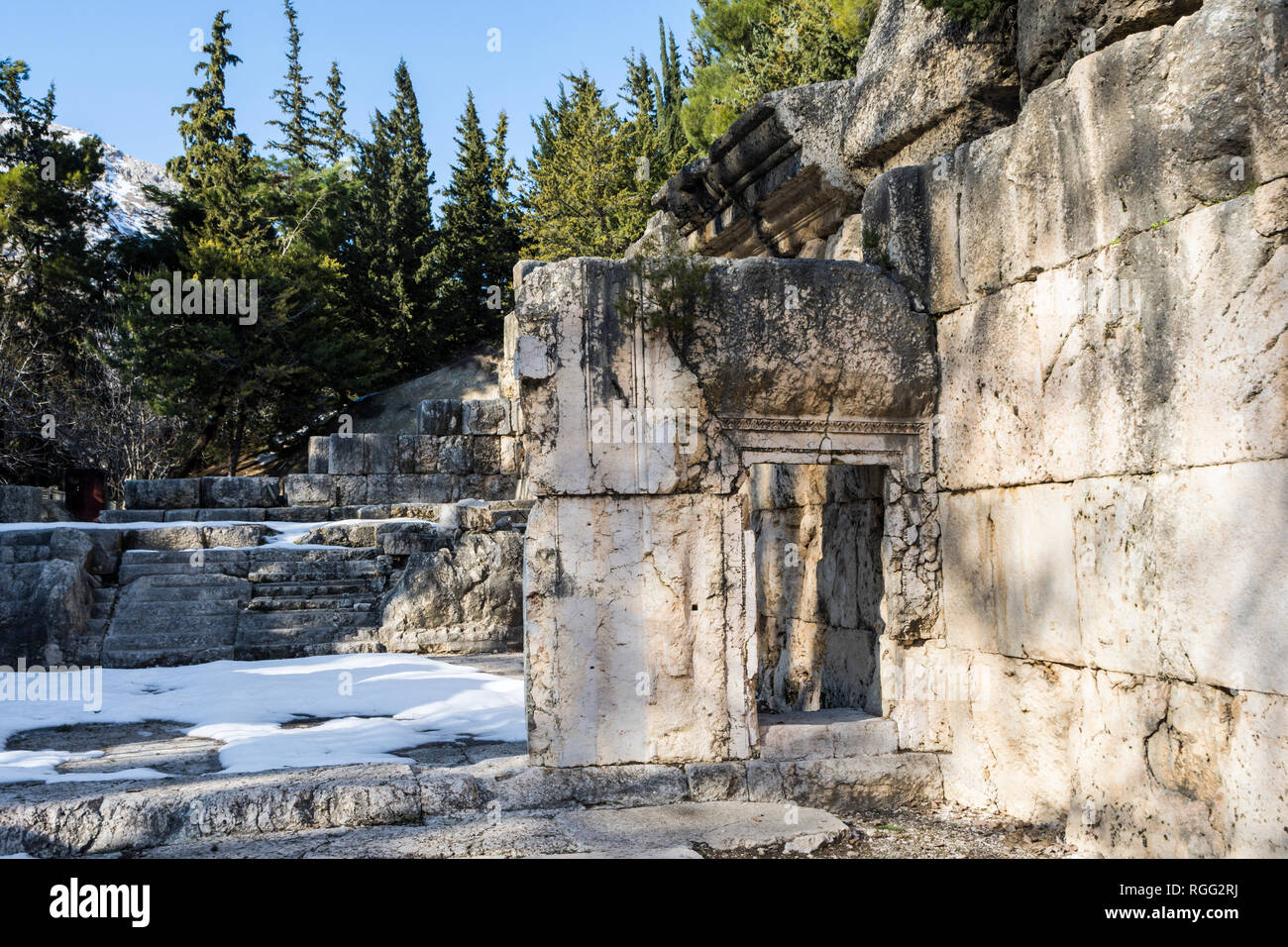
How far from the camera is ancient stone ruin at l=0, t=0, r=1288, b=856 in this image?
3633 mm

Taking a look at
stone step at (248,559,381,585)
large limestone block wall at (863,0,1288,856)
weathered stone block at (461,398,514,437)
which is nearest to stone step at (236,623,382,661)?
stone step at (248,559,381,585)

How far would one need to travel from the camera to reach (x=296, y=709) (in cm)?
716

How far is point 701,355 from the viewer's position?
501 centimetres

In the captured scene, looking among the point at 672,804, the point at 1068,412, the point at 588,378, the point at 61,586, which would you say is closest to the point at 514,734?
the point at 672,804

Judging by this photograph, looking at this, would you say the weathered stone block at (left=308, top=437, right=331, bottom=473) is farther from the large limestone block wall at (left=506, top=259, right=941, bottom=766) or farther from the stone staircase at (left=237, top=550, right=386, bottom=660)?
the large limestone block wall at (left=506, top=259, right=941, bottom=766)

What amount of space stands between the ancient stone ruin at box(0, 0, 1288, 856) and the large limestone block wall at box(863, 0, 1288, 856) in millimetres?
14

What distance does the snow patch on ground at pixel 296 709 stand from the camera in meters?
5.67

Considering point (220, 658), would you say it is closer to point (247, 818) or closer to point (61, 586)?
point (61, 586)

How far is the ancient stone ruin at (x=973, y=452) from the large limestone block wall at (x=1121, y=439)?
0.01 m

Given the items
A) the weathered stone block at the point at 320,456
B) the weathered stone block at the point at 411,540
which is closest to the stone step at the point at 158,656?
the weathered stone block at the point at 411,540

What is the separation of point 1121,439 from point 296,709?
225 inches

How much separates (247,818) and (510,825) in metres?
1.14

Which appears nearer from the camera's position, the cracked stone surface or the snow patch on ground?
the cracked stone surface

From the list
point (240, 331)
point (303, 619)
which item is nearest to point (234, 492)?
point (303, 619)
